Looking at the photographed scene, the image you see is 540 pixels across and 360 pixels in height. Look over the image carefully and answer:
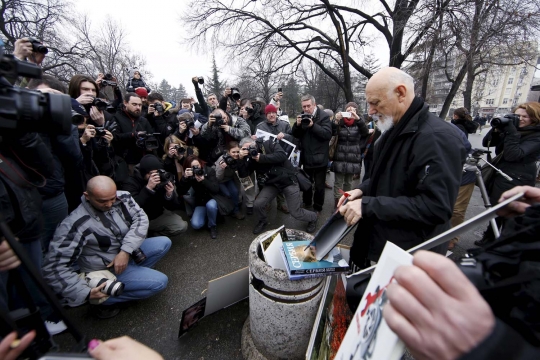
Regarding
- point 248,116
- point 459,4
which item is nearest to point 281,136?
point 248,116

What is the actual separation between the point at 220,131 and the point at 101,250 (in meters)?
2.53

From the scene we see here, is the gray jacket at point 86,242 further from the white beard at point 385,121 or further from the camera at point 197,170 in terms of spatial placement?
the white beard at point 385,121

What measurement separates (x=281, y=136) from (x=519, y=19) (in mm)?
6695

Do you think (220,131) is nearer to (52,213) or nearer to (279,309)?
(52,213)

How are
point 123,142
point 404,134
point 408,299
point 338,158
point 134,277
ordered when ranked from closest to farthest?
point 408,299, point 404,134, point 134,277, point 123,142, point 338,158

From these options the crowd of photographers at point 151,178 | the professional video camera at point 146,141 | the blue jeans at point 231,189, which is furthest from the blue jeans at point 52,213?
the blue jeans at point 231,189

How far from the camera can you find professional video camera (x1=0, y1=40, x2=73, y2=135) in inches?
33.1

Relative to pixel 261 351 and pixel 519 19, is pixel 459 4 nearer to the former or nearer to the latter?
pixel 519 19

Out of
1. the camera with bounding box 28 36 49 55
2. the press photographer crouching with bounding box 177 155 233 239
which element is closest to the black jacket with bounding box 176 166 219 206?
the press photographer crouching with bounding box 177 155 233 239

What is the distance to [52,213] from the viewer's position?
2.29 meters

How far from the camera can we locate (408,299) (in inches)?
19.9

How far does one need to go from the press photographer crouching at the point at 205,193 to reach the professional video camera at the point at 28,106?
257 cm

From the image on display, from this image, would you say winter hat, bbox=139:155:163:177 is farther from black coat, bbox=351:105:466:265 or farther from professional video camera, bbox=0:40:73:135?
black coat, bbox=351:105:466:265

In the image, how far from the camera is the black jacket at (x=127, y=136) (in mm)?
3691
